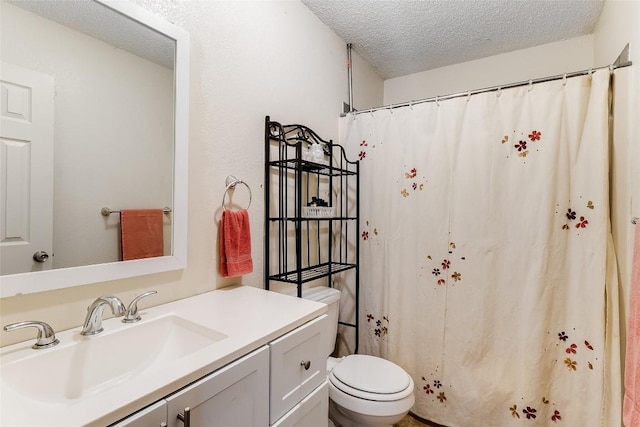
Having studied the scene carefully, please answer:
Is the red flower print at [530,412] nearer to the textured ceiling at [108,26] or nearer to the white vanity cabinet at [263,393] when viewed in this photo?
the white vanity cabinet at [263,393]

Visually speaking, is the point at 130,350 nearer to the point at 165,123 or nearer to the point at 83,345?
the point at 83,345

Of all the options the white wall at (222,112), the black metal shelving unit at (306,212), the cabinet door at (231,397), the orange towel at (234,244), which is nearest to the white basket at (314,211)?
the black metal shelving unit at (306,212)

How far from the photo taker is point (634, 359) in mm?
866

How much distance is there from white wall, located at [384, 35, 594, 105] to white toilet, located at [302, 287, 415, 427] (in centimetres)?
199

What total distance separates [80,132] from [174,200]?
345mm

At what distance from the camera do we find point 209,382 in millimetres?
712

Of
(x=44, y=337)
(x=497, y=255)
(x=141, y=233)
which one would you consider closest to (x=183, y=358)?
(x=44, y=337)

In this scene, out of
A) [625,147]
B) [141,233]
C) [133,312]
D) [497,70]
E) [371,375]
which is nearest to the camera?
[133,312]

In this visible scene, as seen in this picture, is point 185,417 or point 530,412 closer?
point 185,417

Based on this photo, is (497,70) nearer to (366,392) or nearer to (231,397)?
(366,392)

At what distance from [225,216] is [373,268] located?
108 cm

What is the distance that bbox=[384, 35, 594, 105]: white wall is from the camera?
206cm

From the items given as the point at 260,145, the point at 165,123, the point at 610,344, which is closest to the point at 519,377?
the point at 610,344

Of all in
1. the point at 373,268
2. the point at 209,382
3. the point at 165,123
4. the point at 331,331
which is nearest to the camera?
the point at 209,382
